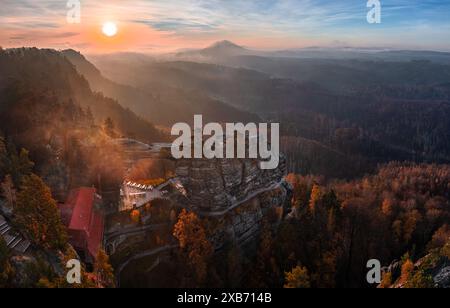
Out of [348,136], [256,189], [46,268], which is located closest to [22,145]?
[46,268]

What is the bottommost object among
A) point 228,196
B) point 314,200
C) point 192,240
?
point 192,240

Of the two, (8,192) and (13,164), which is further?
(13,164)

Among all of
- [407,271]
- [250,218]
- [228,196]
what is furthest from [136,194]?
[407,271]

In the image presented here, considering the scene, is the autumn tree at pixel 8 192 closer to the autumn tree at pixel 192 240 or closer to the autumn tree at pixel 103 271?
the autumn tree at pixel 103 271

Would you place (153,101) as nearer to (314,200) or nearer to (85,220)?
(314,200)

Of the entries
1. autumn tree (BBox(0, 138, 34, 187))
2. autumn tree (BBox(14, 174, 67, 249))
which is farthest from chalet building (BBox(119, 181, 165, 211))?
autumn tree (BBox(14, 174, 67, 249))
